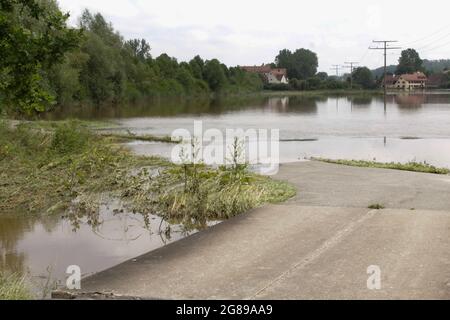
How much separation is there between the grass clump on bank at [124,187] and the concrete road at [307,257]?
859 millimetres

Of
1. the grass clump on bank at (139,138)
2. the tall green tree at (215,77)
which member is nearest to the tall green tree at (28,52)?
the grass clump on bank at (139,138)

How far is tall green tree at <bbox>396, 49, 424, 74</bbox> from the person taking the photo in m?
189

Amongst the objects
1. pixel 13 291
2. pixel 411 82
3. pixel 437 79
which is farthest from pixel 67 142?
pixel 437 79

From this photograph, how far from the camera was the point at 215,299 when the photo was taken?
5.61m

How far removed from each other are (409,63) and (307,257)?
194800mm

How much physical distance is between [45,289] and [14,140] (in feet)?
37.5

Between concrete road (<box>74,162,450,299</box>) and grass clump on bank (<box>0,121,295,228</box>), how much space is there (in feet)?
2.82

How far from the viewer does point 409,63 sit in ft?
623

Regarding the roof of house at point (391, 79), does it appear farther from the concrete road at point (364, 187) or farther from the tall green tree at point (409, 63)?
the concrete road at point (364, 187)

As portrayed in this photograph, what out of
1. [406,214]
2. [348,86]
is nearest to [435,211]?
[406,214]

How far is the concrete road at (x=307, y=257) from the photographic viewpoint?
5828 mm

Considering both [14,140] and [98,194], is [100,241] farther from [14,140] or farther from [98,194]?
[14,140]

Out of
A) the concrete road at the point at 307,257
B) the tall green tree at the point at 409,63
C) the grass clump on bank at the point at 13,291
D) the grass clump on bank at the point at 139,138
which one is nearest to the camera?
the grass clump on bank at the point at 13,291

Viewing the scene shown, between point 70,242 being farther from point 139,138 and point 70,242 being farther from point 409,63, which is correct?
point 409,63
